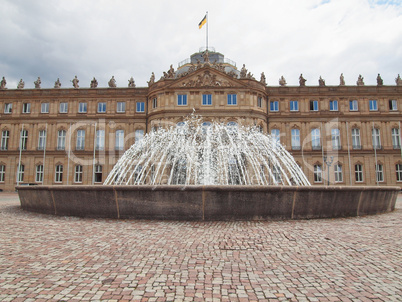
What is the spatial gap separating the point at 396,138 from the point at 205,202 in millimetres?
39727

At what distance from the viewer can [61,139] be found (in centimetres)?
4216

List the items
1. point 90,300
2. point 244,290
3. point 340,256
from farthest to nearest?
point 340,256 → point 244,290 → point 90,300

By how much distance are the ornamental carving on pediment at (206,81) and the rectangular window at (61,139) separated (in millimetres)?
17429

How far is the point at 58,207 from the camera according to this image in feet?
38.0

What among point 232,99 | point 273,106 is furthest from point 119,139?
point 273,106

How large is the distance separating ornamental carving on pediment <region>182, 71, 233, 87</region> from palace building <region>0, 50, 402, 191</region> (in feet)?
0.40

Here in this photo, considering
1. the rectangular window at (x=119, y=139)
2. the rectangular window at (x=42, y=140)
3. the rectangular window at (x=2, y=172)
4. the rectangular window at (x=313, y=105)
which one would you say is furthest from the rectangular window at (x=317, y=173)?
the rectangular window at (x=2, y=172)

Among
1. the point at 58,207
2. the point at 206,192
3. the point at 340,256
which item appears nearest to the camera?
the point at 340,256

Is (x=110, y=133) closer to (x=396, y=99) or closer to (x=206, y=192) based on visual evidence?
(x=206, y=192)

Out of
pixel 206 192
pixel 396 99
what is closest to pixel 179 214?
pixel 206 192

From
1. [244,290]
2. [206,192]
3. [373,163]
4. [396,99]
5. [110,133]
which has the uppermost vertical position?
[396,99]

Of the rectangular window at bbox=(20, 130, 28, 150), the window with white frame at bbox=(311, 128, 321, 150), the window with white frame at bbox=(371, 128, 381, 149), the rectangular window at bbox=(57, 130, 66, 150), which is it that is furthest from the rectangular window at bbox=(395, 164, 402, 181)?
the rectangular window at bbox=(20, 130, 28, 150)

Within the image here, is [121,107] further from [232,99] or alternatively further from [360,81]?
[360,81]

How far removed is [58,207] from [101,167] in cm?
3063
